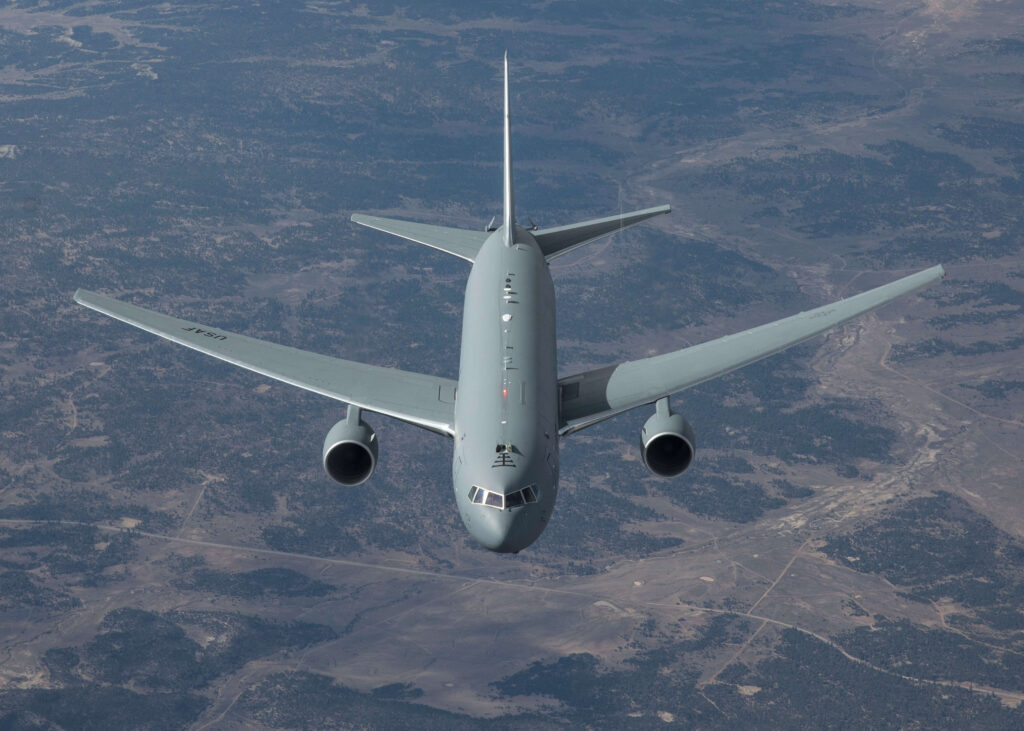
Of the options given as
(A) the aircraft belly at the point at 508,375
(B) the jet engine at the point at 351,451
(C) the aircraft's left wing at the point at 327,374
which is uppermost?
(A) the aircraft belly at the point at 508,375

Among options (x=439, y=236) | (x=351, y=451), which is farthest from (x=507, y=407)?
(x=439, y=236)

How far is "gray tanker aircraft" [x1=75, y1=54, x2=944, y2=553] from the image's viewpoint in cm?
5209

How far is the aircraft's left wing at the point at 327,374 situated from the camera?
5819cm

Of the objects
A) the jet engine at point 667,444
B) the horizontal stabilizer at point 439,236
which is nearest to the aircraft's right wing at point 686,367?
the jet engine at point 667,444

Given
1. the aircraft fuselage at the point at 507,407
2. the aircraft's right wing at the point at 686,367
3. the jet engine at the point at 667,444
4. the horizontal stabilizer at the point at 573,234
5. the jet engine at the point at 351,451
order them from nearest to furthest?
the aircraft fuselage at the point at 507,407 < the jet engine at the point at 351,451 < the jet engine at the point at 667,444 < the aircraft's right wing at the point at 686,367 < the horizontal stabilizer at the point at 573,234

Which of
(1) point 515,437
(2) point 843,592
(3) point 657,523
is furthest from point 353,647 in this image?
(1) point 515,437

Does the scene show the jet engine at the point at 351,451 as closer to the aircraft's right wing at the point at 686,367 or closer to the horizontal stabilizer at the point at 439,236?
the aircraft's right wing at the point at 686,367

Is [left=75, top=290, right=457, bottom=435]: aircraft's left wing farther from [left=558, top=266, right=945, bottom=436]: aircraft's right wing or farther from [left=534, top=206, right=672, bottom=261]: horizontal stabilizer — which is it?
[left=534, top=206, right=672, bottom=261]: horizontal stabilizer

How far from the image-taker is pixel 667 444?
194 ft

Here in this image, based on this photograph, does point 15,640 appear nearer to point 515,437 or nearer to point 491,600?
point 491,600

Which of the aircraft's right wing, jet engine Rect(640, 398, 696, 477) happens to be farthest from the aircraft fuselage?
jet engine Rect(640, 398, 696, 477)

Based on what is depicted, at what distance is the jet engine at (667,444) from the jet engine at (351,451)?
36.2 ft

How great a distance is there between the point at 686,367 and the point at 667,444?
13.1 feet

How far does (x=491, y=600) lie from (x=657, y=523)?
84.7ft
